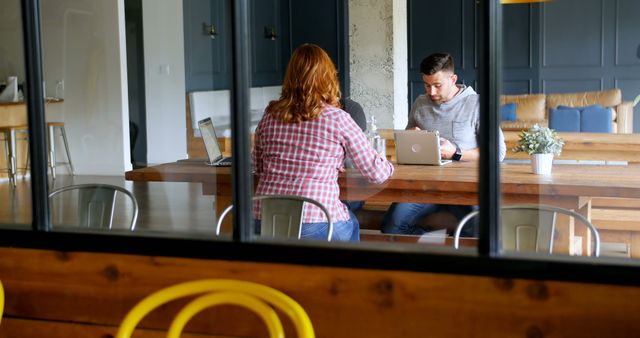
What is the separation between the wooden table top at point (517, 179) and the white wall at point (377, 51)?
4.19 metres

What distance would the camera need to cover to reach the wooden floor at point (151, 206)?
109 inches

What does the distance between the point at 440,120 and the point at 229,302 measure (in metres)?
2.85

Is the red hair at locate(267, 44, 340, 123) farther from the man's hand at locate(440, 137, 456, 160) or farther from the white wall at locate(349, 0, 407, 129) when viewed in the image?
→ the white wall at locate(349, 0, 407, 129)

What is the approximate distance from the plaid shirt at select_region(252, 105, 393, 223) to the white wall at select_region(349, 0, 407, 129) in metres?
4.78

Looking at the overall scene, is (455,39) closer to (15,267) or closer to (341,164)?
(341,164)

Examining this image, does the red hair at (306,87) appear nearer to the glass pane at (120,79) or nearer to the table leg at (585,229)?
the table leg at (585,229)

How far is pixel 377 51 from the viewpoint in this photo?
909 centimetres

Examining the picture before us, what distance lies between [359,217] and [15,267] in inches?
60.3

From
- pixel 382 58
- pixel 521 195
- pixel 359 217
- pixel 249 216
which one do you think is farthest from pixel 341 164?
pixel 382 58

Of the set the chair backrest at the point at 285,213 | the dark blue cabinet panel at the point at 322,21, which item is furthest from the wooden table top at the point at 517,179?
the dark blue cabinet panel at the point at 322,21

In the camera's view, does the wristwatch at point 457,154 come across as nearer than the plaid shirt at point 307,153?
No

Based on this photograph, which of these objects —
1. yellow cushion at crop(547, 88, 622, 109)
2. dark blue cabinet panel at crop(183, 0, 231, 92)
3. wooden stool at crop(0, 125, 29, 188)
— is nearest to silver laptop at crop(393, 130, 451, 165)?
wooden stool at crop(0, 125, 29, 188)

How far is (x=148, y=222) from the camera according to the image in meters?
3.07

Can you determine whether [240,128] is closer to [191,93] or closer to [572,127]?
[191,93]
